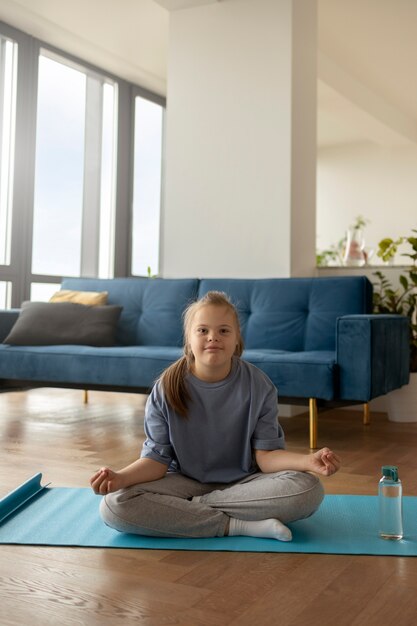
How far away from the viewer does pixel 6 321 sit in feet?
12.8

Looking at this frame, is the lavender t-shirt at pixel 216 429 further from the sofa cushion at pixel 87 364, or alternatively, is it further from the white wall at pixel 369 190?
the white wall at pixel 369 190

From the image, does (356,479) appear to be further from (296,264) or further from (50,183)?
(50,183)

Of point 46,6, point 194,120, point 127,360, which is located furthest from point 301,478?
point 46,6

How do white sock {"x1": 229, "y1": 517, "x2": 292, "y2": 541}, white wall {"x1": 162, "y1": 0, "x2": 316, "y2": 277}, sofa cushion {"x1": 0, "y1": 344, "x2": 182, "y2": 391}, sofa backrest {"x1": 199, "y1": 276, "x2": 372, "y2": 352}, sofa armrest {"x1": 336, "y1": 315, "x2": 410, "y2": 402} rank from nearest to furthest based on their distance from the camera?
1. white sock {"x1": 229, "y1": 517, "x2": 292, "y2": 541}
2. sofa armrest {"x1": 336, "y1": 315, "x2": 410, "y2": 402}
3. sofa cushion {"x1": 0, "y1": 344, "x2": 182, "y2": 391}
4. sofa backrest {"x1": 199, "y1": 276, "x2": 372, "y2": 352}
5. white wall {"x1": 162, "y1": 0, "x2": 316, "y2": 277}

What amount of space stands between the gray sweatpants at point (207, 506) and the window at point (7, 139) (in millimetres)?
A: 3673

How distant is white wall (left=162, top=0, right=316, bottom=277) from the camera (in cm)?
397

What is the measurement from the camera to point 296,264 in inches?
157

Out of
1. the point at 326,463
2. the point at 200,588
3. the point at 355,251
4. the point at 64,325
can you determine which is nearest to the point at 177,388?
the point at 326,463

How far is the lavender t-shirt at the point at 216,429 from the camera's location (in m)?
1.84

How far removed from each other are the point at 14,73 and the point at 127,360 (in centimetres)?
283

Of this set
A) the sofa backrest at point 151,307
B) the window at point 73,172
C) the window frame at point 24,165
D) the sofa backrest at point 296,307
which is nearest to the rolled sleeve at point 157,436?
the sofa backrest at point 296,307

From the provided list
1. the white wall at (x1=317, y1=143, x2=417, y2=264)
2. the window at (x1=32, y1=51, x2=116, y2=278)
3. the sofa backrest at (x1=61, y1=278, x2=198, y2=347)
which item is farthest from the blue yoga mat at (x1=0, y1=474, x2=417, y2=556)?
the white wall at (x1=317, y1=143, x2=417, y2=264)

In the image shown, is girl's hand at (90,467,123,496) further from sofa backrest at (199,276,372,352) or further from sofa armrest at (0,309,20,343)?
sofa armrest at (0,309,20,343)

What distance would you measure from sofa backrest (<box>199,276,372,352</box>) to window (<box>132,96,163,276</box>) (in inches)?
109
